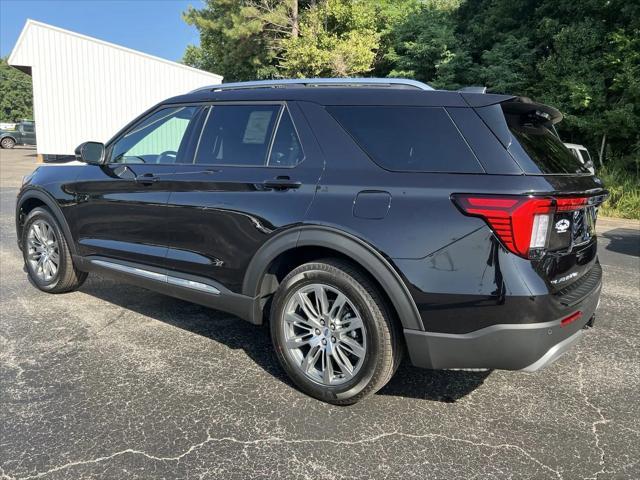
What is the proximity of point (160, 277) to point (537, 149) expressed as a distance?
2658 millimetres

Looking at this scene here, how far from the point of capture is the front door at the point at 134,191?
378 centimetres

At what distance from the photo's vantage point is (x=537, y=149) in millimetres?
2742

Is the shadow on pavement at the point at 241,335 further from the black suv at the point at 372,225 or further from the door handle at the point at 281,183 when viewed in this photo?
the door handle at the point at 281,183

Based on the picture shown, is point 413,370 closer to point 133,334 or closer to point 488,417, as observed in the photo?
point 488,417

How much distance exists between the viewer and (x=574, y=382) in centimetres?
336

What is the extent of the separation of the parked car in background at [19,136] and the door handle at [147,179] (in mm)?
36415

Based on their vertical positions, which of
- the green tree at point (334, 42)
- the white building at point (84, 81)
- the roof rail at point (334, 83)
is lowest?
the roof rail at point (334, 83)

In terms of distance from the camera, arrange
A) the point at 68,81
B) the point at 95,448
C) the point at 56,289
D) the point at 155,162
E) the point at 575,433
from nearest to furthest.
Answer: the point at 95,448 < the point at 575,433 < the point at 155,162 < the point at 56,289 < the point at 68,81

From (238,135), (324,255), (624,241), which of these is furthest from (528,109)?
(624,241)

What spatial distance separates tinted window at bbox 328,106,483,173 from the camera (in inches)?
105

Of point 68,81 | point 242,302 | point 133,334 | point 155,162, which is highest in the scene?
point 68,81

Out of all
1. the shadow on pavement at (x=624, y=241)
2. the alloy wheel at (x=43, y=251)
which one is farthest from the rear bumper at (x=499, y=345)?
the shadow on pavement at (x=624, y=241)

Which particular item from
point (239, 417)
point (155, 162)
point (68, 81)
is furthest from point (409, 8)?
point (239, 417)

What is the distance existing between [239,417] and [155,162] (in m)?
2.10
